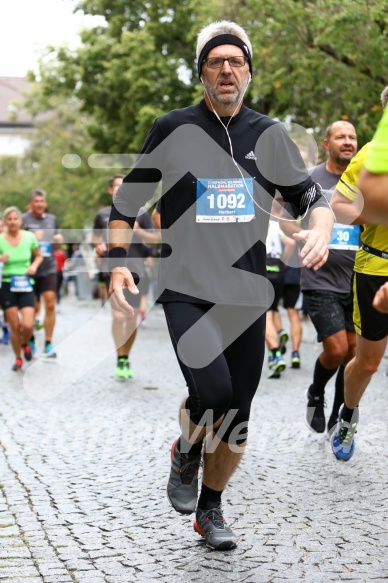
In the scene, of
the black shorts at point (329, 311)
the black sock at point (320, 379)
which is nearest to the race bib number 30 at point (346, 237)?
the black shorts at point (329, 311)

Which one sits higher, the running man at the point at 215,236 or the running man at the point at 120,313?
the running man at the point at 215,236

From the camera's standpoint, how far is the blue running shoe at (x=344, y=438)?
604 cm

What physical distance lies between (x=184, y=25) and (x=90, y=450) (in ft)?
77.8

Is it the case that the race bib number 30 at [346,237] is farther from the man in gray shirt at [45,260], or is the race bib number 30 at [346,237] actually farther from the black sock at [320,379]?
the man in gray shirt at [45,260]

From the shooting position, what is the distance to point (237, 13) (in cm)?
1670

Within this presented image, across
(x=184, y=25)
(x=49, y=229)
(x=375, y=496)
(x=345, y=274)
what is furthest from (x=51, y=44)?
(x=375, y=496)

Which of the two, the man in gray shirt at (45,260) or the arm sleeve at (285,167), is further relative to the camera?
the man in gray shirt at (45,260)

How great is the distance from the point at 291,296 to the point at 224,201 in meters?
8.48

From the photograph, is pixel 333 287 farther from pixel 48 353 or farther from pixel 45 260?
pixel 45 260

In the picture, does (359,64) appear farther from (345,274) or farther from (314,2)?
(345,274)

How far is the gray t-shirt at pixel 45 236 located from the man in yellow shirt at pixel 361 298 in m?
7.65

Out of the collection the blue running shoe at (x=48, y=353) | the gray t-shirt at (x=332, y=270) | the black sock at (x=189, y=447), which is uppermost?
the gray t-shirt at (x=332, y=270)

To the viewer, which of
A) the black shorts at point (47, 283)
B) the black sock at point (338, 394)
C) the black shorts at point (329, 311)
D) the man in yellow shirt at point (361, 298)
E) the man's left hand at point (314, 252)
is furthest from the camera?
the black shorts at point (47, 283)

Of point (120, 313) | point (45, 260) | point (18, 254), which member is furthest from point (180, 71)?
point (120, 313)
